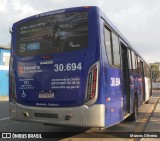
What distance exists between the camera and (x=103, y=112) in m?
7.07

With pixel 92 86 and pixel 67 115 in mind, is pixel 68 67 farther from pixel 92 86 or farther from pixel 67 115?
pixel 67 115

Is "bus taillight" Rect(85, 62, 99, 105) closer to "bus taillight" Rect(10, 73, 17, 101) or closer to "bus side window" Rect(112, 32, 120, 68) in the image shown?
"bus side window" Rect(112, 32, 120, 68)

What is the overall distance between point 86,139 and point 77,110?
175 centimetres

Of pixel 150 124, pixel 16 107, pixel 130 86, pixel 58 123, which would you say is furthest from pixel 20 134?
pixel 150 124

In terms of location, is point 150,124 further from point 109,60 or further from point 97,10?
point 97,10

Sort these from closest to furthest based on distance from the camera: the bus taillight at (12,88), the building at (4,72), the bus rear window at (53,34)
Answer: the bus rear window at (53,34), the bus taillight at (12,88), the building at (4,72)

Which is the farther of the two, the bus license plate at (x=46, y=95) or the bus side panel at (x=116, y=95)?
the bus side panel at (x=116, y=95)

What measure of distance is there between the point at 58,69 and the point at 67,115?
108 centimetres

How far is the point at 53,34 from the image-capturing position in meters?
7.76

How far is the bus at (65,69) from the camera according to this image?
7094 mm

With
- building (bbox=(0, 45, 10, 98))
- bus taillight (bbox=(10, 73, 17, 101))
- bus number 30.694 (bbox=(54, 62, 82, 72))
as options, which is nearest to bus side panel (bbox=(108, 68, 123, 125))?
bus number 30.694 (bbox=(54, 62, 82, 72))

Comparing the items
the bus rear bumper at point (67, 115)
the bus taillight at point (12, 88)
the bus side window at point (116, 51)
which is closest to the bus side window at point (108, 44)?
the bus side window at point (116, 51)

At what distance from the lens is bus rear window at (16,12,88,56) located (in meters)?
7.45

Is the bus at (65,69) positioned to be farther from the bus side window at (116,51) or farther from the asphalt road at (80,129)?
the asphalt road at (80,129)
